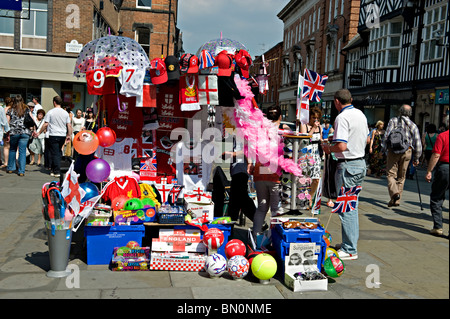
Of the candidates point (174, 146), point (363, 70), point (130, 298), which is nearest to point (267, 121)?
point (174, 146)

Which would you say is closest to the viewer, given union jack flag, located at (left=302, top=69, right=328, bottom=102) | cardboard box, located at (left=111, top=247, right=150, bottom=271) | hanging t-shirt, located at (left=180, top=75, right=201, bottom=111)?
cardboard box, located at (left=111, top=247, right=150, bottom=271)

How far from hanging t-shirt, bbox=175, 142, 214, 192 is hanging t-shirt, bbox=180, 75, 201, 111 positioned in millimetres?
999

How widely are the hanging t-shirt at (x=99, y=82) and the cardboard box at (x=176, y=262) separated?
2.64 metres

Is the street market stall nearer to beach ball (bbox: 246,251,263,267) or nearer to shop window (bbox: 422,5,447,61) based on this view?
beach ball (bbox: 246,251,263,267)

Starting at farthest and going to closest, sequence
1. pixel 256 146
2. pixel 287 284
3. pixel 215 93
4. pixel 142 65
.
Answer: pixel 142 65
pixel 215 93
pixel 256 146
pixel 287 284

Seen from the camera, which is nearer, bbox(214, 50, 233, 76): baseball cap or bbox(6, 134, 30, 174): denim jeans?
bbox(214, 50, 233, 76): baseball cap

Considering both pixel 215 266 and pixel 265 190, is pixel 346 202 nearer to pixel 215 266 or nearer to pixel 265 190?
pixel 265 190

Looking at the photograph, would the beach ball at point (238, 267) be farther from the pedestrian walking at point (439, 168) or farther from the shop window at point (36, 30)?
the shop window at point (36, 30)

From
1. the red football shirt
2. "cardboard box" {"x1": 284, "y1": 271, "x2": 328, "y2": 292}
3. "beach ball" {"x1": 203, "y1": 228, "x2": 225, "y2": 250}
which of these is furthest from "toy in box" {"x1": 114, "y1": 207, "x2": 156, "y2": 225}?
the red football shirt

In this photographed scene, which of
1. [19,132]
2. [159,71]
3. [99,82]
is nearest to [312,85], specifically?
[159,71]

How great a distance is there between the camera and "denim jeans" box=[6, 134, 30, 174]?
37.0ft

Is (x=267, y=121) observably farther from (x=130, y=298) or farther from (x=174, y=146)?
(x=130, y=298)

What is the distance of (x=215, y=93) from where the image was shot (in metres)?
6.12
